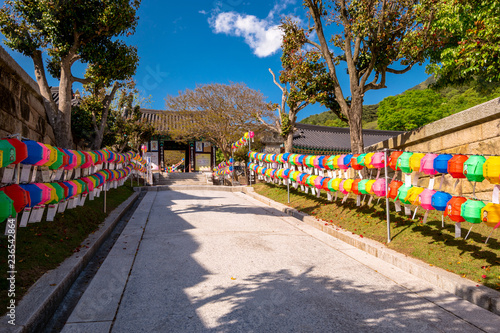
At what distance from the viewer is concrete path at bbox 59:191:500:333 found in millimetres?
3055

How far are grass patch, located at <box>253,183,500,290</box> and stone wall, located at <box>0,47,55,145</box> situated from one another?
7680 mm

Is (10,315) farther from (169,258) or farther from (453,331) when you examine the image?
(453,331)

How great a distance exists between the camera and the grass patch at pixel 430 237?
418cm

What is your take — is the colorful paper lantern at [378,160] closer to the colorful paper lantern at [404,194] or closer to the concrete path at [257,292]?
the colorful paper lantern at [404,194]

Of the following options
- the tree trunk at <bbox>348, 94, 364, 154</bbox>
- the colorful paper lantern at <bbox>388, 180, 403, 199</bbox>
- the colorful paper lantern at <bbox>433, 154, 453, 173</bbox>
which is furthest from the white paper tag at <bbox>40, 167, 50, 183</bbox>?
the tree trunk at <bbox>348, 94, 364, 154</bbox>

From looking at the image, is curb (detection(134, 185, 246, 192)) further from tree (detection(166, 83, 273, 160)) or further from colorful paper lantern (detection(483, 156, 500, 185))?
colorful paper lantern (detection(483, 156, 500, 185))

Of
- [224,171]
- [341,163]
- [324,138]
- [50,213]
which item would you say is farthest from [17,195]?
[324,138]

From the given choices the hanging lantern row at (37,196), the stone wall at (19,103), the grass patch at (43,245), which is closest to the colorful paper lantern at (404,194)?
the grass patch at (43,245)

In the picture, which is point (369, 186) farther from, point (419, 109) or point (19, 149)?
point (419, 109)

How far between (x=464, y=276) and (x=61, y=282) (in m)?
5.22

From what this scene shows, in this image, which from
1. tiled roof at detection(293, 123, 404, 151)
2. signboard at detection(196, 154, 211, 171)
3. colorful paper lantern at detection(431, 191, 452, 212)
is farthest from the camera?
signboard at detection(196, 154, 211, 171)

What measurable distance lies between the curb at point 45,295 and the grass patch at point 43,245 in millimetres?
100

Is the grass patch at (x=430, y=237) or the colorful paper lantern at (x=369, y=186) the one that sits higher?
the colorful paper lantern at (x=369, y=186)

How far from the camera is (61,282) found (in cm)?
363
